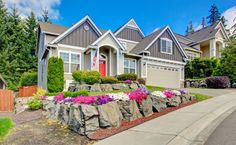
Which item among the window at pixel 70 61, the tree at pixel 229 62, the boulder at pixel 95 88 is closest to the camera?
the boulder at pixel 95 88

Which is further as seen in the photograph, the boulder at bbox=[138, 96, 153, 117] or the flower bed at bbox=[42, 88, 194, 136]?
the boulder at bbox=[138, 96, 153, 117]

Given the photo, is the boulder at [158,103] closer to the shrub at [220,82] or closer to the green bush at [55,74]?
the green bush at [55,74]

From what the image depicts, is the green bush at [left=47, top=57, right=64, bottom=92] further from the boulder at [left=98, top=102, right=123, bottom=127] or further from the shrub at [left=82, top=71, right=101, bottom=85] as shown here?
the boulder at [left=98, top=102, right=123, bottom=127]

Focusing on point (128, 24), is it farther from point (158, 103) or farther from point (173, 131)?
point (173, 131)

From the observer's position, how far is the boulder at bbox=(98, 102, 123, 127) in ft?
25.1

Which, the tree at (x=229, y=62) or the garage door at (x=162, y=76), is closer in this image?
the tree at (x=229, y=62)

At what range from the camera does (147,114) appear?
9.73 meters

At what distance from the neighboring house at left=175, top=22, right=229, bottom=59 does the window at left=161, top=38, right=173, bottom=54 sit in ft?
28.4

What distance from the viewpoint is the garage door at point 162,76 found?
75.8 ft

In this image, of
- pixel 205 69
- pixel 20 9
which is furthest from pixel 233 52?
pixel 20 9

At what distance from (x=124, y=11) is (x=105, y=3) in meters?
4.79

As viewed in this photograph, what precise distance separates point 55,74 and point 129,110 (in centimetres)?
928

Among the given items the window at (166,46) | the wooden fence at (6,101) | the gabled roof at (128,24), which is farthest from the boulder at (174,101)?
the gabled roof at (128,24)

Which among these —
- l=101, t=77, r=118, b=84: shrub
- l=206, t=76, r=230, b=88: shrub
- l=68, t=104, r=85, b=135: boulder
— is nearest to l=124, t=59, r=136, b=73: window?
l=101, t=77, r=118, b=84: shrub
